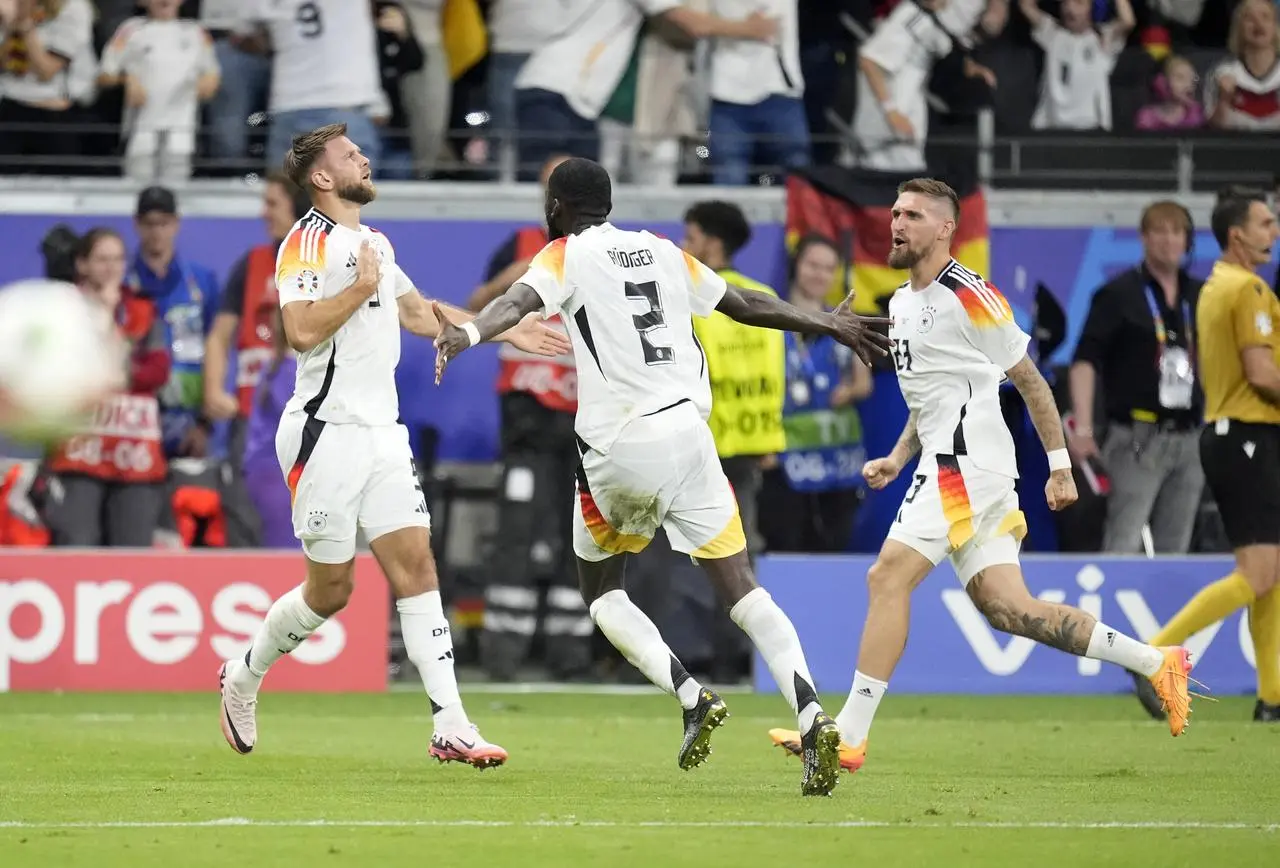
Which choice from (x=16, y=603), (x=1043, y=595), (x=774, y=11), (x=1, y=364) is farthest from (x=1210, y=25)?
(x=1, y=364)

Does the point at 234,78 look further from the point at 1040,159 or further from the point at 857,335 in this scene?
the point at 857,335

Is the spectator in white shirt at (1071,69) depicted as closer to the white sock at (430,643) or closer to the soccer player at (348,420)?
the soccer player at (348,420)

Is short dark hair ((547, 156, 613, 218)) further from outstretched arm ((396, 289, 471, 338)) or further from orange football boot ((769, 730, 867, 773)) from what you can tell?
orange football boot ((769, 730, 867, 773))

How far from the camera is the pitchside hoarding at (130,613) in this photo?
42.1ft

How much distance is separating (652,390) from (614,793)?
1.51 m

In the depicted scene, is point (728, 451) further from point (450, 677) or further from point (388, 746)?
point (450, 677)

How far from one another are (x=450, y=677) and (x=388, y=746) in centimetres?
146

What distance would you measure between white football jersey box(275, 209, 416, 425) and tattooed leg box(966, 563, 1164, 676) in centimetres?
255

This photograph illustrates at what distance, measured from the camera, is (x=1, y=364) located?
830cm

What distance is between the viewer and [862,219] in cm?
1462

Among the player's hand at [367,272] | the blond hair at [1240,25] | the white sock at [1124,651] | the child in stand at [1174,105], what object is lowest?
the white sock at [1124,651]

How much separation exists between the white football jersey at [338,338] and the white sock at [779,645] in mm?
1694

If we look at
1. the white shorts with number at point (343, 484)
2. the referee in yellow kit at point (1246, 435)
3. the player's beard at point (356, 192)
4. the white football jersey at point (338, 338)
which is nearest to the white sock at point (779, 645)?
the white shorts with number at point (343, 484)

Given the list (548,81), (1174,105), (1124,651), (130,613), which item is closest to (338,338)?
(1124,651)
